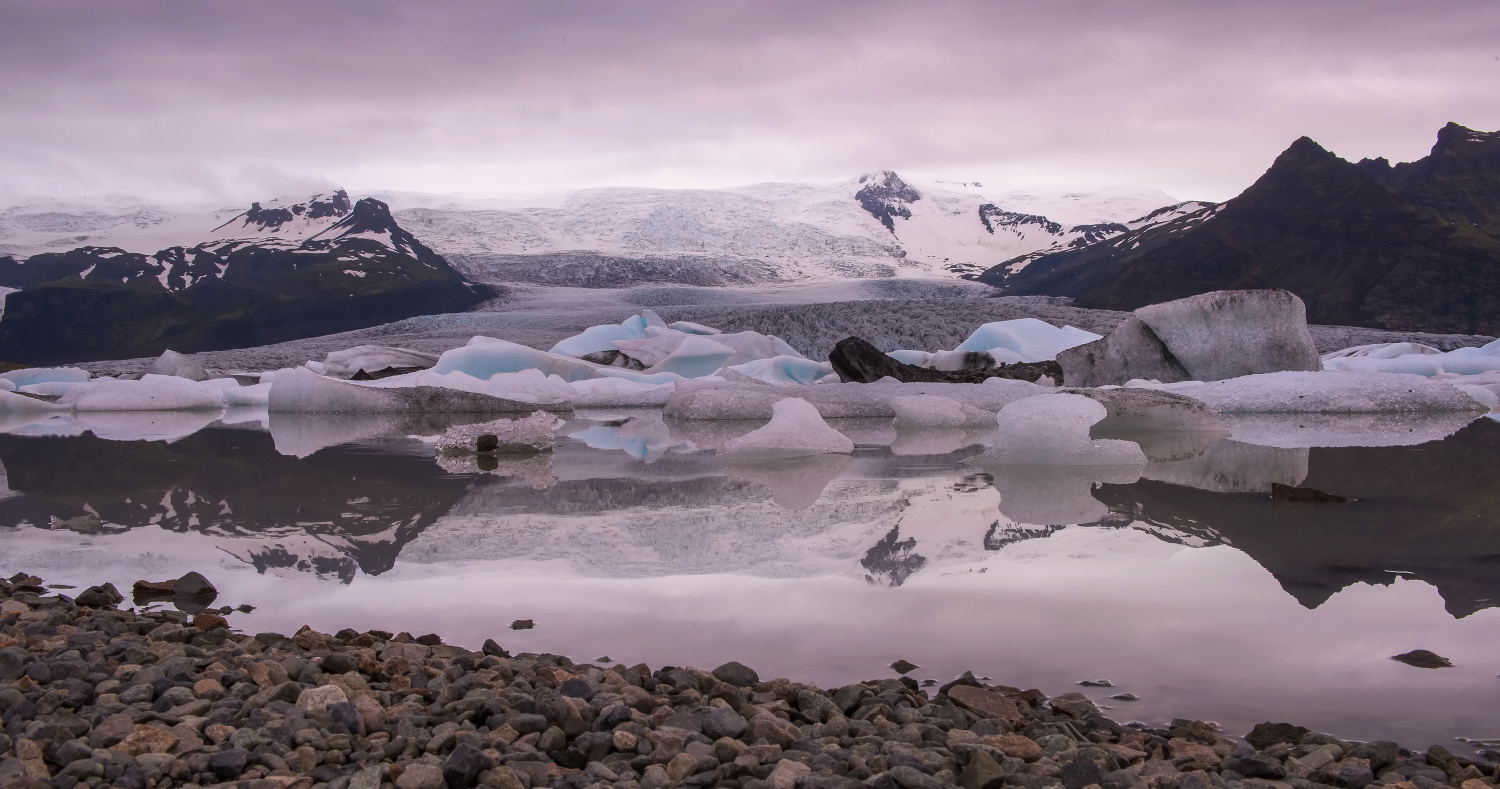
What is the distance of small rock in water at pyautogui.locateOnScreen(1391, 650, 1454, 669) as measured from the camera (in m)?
1.49

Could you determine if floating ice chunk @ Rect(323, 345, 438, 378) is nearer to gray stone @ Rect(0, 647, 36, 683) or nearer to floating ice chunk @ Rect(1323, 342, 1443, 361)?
gray stone @ Rect(0, 647, 36, 683)

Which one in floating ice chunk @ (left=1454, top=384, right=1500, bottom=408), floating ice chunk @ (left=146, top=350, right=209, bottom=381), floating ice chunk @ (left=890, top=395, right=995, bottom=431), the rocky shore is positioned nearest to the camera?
the rocky shore

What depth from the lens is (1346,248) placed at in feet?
105

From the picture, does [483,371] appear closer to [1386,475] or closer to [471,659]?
[1386,475]

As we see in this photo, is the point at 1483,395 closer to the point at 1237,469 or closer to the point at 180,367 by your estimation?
the point at 1237,469

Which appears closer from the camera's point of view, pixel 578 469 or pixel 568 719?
pixel 568 719

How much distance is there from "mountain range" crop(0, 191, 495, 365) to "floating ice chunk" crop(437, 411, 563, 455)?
23964 mm

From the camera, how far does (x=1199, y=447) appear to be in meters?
4.95

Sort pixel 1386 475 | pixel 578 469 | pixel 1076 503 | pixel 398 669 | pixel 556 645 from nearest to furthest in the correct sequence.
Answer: pixel 398 669 < pixel 556 645 < pixel 1076 503 < pixel 1386 475 < pixel 578 469

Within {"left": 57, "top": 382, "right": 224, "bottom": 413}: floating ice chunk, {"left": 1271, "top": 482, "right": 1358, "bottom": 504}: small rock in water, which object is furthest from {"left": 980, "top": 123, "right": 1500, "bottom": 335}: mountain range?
{"left": 1271, "top": 482, "right": 1358, "bottom": 504}: small rock in water

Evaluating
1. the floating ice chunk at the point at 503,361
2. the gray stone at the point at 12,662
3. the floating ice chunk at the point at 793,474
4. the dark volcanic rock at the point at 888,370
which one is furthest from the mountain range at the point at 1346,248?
the gray stone at the point at 12,662

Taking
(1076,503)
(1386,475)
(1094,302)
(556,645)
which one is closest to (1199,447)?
(1386,475)

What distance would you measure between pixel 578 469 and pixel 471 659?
8.32 ft

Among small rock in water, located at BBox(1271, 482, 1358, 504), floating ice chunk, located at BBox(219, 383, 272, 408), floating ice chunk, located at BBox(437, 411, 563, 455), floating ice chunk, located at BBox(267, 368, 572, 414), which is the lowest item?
floating ice chunk, located at BBox(219, 383, 272, 408)
